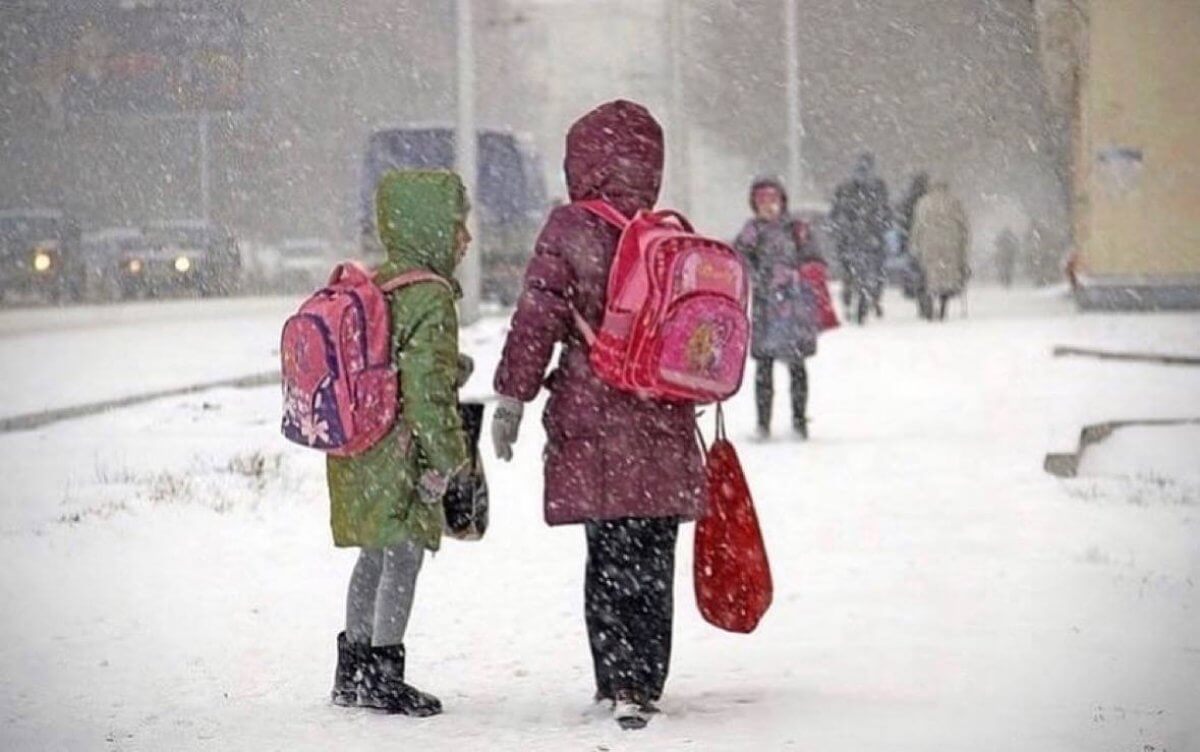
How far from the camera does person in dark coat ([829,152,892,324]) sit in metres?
25.2

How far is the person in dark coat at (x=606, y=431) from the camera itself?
18.0ft

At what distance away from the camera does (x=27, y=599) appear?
7762 millimetres

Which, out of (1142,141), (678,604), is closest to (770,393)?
(678,604)

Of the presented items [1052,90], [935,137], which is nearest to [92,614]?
[1052,90]

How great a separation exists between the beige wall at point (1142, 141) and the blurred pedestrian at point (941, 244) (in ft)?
4.69

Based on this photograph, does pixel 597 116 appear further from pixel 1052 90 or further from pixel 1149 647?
pixel 1052 90

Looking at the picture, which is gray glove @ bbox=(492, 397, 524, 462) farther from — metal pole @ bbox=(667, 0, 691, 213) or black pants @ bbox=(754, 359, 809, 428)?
metal pole @ bbox=(667, 0, 691, 213)

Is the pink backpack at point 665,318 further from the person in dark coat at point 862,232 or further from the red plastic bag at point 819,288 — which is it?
the person in dark coat at point 862,232

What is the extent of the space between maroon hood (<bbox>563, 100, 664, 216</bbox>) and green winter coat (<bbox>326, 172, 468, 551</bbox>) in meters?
0.31

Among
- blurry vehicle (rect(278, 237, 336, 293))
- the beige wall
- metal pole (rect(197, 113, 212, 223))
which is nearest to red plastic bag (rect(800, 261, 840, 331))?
the beige wall

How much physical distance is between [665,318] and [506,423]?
17.9 inches

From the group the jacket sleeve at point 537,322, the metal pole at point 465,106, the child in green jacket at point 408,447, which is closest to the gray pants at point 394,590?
the child in green jacket at point 408,447

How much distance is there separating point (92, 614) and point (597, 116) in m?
2.95

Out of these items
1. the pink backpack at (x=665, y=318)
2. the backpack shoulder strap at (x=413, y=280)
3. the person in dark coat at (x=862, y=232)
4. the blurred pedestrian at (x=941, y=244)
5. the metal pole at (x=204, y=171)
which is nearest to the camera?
the pink backpack at (x=665, y=318)
